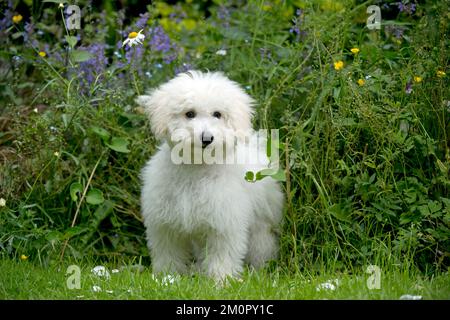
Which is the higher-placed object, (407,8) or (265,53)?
(407,8)

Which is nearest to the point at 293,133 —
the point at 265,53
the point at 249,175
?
the point at 249,175

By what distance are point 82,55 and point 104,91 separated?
0.26 metres

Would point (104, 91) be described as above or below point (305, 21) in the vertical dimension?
below

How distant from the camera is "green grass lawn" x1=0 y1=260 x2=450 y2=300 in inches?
131

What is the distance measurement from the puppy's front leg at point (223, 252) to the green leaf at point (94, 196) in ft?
2.60

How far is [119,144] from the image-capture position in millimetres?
4434

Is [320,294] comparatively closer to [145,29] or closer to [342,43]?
[342,43]

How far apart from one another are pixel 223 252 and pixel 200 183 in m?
0.41

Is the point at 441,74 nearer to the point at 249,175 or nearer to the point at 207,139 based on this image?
the point at 249,175

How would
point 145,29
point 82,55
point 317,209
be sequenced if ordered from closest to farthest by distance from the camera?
1. point 317,209
2. point 82,55
3. point 145,29

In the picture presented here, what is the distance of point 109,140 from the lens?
14.8 feet

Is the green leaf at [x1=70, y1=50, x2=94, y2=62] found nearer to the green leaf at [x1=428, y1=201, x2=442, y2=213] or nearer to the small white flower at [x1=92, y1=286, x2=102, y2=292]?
the small white flower at [x1=92, y1=286, x2=102, y2=292]
